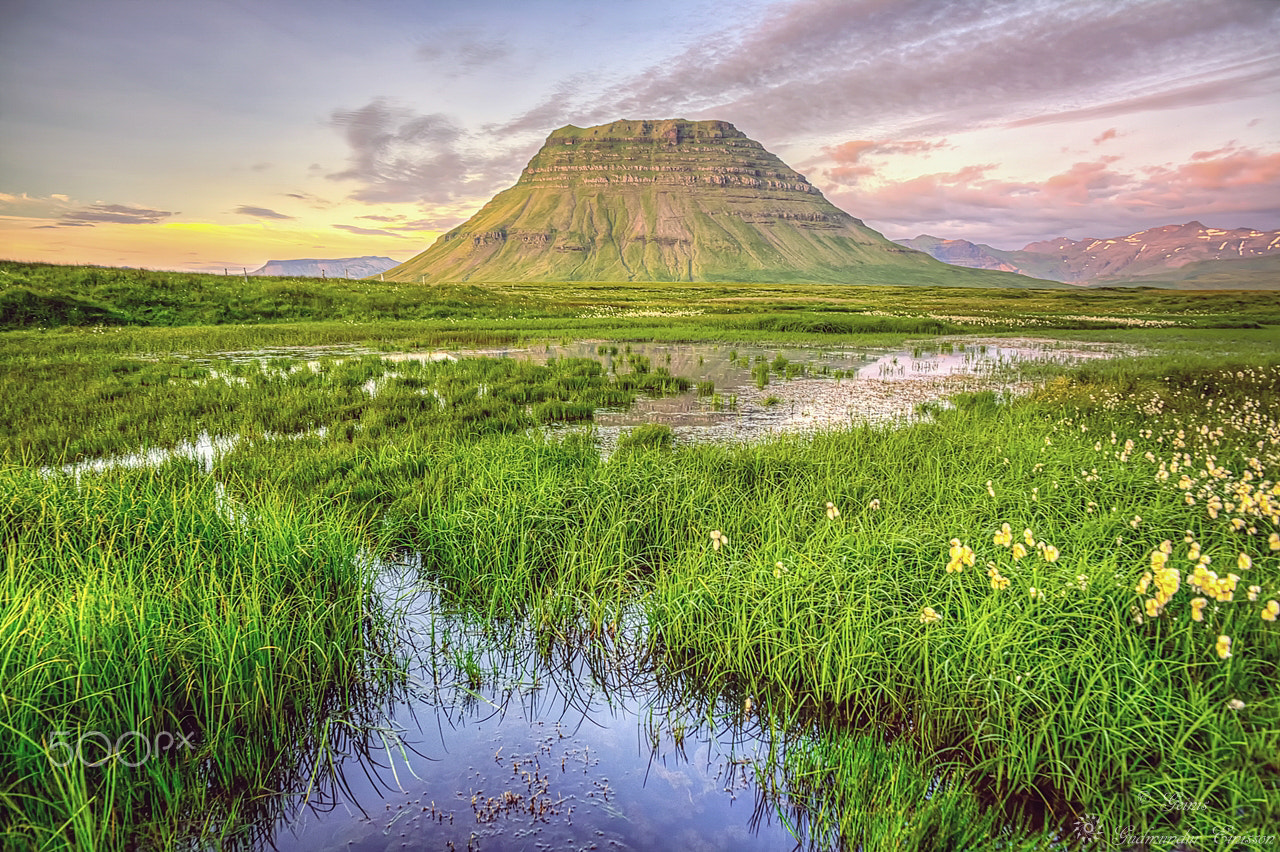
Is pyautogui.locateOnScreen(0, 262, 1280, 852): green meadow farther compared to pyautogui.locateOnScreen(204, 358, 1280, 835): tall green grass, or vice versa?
pyautogui.locateOnScreen(204, 358, 1280, 835): tall green grass

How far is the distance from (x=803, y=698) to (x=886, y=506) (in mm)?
3255

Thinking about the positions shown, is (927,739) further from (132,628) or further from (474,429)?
(474,429)

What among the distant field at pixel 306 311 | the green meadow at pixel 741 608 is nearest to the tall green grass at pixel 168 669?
the green meadow at pixel 741 608

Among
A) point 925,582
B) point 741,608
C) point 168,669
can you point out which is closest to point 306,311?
point 168,669

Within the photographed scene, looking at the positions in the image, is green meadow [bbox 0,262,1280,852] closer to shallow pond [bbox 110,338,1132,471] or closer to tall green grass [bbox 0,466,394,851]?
tall green grass [bbox 0,466,394,851]

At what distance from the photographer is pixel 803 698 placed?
4254mm

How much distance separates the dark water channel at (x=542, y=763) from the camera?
3367 millimetres

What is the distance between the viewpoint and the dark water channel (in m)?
3.37

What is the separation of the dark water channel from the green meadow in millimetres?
191

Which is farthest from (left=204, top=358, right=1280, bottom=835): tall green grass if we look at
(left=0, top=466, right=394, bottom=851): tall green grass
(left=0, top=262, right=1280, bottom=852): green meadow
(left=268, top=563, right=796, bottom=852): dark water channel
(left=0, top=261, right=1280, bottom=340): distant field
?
(left=0, top=261, right=1280, bottom=340): distant field

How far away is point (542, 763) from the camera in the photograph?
3.88 m

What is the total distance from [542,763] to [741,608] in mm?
1873

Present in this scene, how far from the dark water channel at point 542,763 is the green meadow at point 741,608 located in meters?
0.19

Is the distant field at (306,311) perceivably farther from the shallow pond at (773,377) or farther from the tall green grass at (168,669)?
the tall green grass at (168,669)
